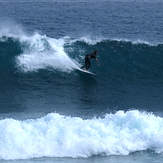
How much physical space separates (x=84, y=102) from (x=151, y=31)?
48.5 feet

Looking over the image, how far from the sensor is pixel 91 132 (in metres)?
18.4

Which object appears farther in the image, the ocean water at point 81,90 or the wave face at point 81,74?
the wave face at point 81,74

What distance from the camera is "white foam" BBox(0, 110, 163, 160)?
17500 millimetres

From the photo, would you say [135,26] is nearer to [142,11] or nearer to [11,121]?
[142,11]

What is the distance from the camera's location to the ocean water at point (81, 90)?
58.1 ft

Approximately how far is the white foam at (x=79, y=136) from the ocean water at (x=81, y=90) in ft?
0.12

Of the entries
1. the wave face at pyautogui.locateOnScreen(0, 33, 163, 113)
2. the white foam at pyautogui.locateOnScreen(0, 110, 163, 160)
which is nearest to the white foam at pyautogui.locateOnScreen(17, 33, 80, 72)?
the wave face at pyautogui.locateOnScreen(0, 33, 163, 113)

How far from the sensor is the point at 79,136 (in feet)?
60.0

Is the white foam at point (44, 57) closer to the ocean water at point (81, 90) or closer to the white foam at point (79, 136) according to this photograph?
the ocean water at point (81, 90)

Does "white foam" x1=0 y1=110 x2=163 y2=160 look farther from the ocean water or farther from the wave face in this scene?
the wave face

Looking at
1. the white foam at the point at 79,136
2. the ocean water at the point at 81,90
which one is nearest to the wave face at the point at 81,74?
the ocean water at the point at 81,90

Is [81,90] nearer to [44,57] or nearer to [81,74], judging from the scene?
[81,74]

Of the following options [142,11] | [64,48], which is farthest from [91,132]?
[142,11]

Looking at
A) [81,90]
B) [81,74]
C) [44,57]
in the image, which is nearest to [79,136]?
[81,90]
